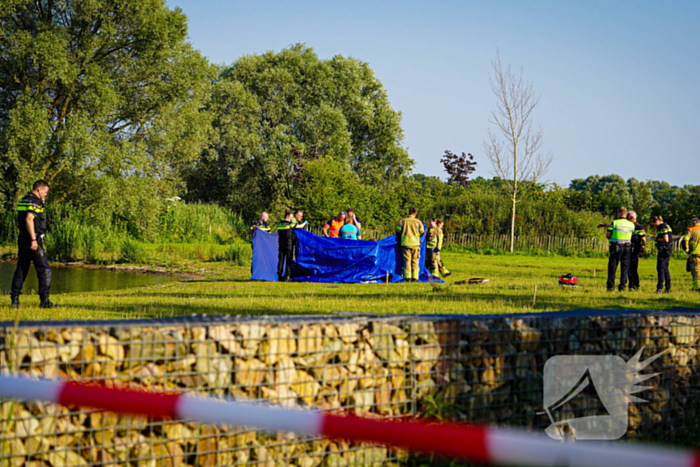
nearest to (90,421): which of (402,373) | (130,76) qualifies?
(402,373)

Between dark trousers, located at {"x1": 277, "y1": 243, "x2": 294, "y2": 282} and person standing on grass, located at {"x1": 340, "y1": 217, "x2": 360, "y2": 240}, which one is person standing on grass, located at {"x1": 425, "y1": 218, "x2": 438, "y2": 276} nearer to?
person standing on grass, located at {"x1": 340, "y1": 217, "x2": 360, "y2": 240}

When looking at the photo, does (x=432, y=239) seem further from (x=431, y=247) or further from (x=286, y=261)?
(x=286, y=261)

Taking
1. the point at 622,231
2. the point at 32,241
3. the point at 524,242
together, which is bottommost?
the point at 32,241

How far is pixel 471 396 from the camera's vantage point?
4285 millimetres

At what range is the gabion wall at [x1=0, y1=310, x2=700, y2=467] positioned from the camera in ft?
11.2

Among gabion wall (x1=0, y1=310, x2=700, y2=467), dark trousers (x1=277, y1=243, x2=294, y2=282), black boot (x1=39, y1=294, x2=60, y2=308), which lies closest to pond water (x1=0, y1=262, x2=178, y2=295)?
dark trousers (x1=277, y1=243, x2=294, y2=282)

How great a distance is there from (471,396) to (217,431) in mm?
1820

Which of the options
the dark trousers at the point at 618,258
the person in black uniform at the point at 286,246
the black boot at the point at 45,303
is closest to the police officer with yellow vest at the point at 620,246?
the dark trousers at the point at 618,258

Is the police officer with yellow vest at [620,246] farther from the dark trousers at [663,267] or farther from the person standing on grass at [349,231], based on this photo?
the person standing on grass at [349,231]

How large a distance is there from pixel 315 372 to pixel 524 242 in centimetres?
3475

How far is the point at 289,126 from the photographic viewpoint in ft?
166

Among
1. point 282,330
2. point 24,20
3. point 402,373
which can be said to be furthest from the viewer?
point 24,20

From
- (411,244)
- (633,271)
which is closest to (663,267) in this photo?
(633,271)

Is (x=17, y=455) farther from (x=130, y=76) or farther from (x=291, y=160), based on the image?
(x=291, y=160)
